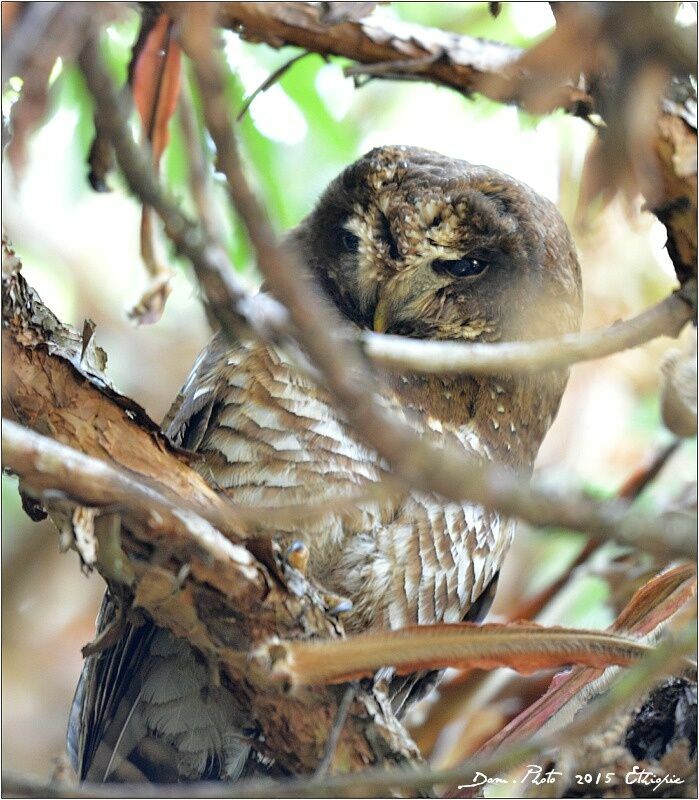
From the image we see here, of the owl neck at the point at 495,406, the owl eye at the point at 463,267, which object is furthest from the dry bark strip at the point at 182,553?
the owl eye at the point at 463,267

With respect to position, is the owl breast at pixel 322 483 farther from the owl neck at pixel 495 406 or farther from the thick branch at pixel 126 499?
the thick branch at pixel 126 499

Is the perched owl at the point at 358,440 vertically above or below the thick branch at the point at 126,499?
above

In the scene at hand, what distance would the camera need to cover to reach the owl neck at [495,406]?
7.07 feet

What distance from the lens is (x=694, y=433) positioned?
2.17 metres

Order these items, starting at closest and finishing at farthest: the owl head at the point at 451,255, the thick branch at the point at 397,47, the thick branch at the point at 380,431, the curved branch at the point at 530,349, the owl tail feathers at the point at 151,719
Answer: the thick branch at the point at 380,431 < the curved branch at the point at 530,349 < the owl tail feathers at the point at 151,719 < the thick branch at the point at 397,47 < the owl head at the point at 451,255

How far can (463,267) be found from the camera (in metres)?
2.29

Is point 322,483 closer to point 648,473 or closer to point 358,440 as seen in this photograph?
point 358,440

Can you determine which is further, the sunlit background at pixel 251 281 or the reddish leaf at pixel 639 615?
the sunlit background at pixel 251 281

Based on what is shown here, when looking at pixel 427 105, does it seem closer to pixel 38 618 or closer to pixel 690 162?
pixel 690 162

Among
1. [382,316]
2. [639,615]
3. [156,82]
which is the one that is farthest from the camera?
[382,316]

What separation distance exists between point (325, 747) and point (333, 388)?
31.3 inches

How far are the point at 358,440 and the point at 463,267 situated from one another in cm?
74

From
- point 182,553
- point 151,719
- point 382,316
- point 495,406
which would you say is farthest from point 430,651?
point 382,316

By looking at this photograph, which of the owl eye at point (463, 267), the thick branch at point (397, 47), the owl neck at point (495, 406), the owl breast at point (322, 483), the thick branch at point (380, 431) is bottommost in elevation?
the thick branch at point (380, 431)
